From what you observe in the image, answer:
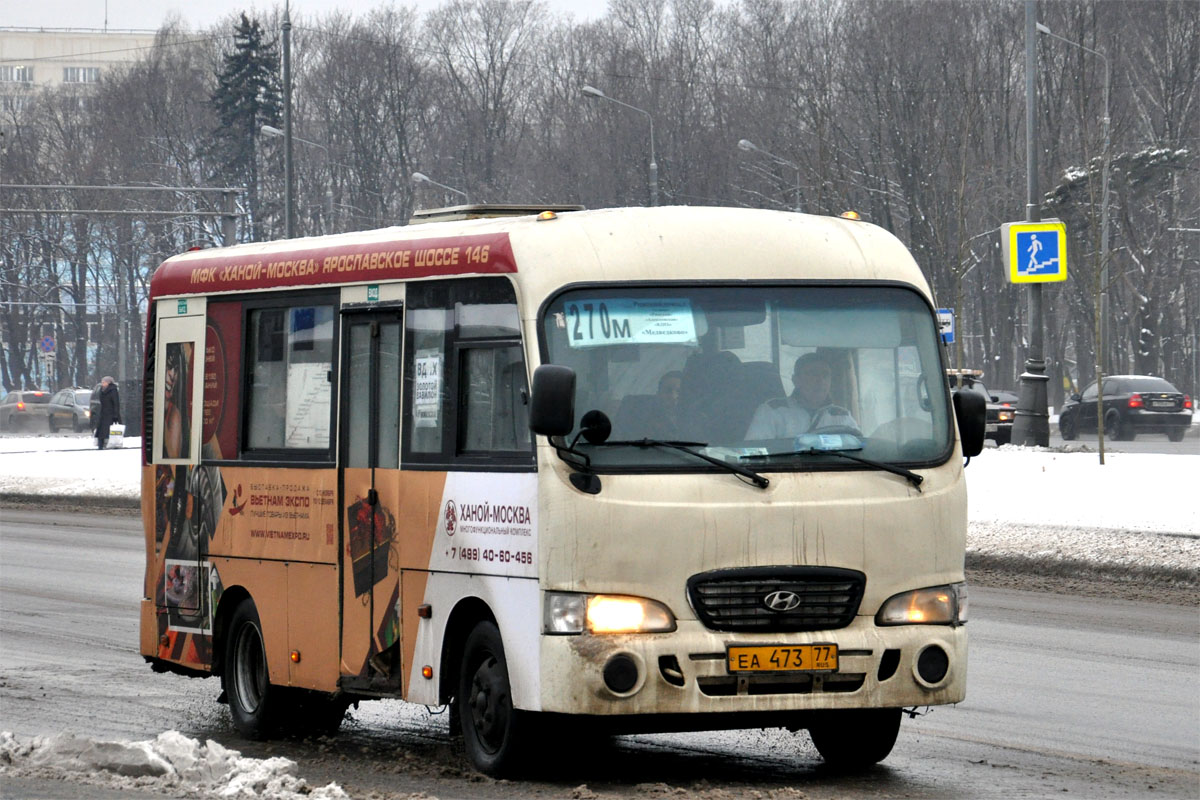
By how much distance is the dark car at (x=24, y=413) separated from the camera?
66.2 metres

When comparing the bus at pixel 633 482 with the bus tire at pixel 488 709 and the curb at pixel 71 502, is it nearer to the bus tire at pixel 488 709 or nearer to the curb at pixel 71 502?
the bus tire at pixel 488 709

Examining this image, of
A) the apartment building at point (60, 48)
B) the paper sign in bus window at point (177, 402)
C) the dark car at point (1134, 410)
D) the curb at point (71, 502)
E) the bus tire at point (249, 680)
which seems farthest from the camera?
the apartment building at point (60, 48)

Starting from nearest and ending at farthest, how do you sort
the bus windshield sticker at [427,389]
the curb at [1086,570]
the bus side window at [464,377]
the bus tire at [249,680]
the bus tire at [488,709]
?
the bus tire at [488,709], the bus side window at [464,377], the bus windshield sticker at [427,389], the bus tire at [249,680], the curb at [1086,570]

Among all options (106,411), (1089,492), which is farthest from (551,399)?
(106,411)

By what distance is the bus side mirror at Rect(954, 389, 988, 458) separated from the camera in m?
8.41

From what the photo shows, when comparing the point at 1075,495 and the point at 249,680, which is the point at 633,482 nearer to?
the point at 249,680

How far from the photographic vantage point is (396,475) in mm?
8703

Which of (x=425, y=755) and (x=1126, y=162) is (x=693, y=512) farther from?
(x=1126, y=162)

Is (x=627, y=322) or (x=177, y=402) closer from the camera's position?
(x=627, y=322)

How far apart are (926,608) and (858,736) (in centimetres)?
79

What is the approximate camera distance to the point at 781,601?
7574 millimetres

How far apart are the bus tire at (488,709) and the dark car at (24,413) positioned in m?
60.3

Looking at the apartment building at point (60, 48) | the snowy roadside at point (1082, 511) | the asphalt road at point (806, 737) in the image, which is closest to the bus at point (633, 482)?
the asphalt road at point (806, 737)

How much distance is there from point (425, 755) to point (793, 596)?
6.80 ft
